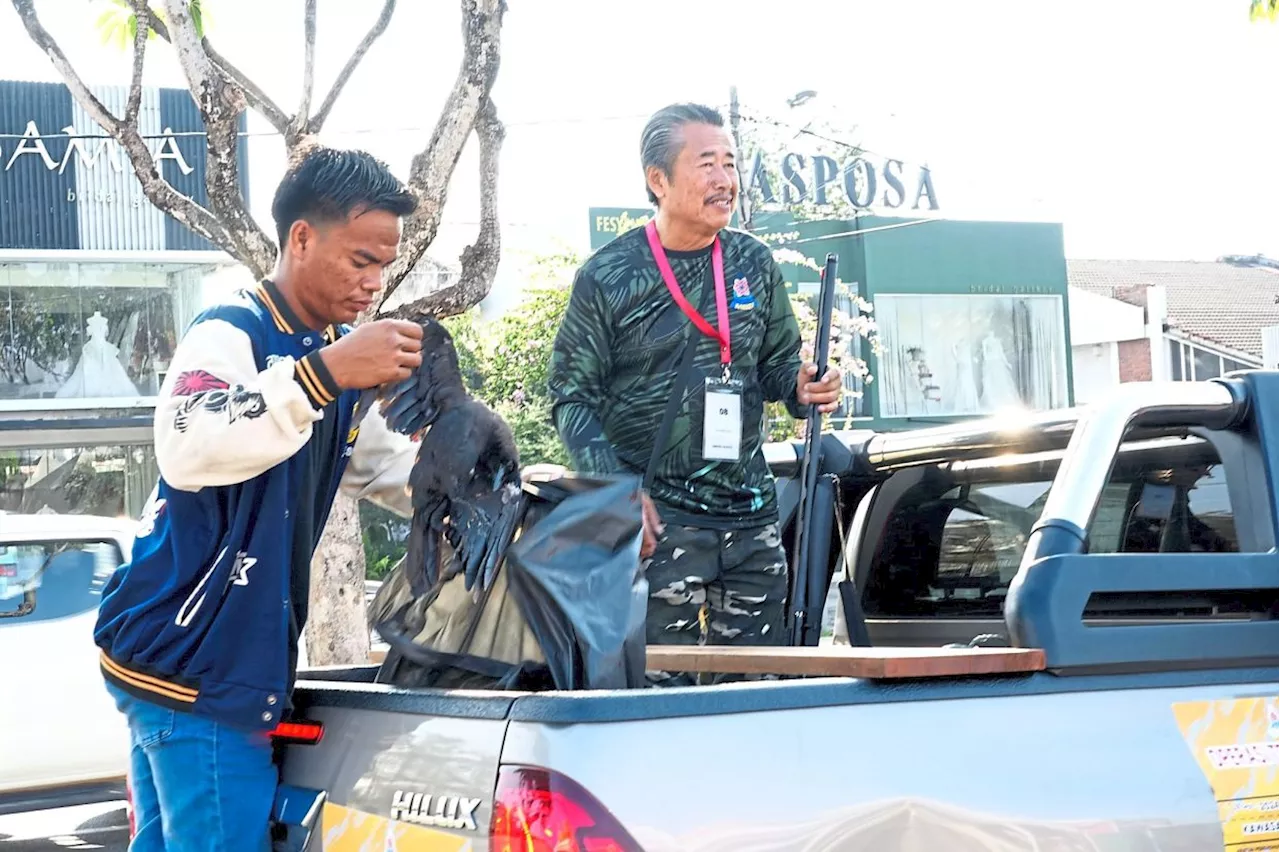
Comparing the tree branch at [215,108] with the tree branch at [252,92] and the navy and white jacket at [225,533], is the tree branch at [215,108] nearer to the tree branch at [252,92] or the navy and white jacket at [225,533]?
the tree branch at [252,92]

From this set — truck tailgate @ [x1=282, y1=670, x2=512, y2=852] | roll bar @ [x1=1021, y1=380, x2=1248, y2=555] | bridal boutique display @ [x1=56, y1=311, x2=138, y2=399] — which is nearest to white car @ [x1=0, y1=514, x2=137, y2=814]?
truck tailgate @ [x1=282, y1=670, x2=512, y2=852]

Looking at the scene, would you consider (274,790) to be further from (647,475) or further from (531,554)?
(647,475)

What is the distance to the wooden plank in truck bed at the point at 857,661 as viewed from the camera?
8.54 feet

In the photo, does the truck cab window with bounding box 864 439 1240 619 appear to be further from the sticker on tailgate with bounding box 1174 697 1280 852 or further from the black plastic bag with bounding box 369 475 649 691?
the black plastic bag with bounding box 369 475 649 691

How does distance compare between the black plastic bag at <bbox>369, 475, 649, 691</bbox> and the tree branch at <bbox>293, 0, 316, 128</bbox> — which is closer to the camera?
the black plastic bag at <bbox>369, 475, 649, 691</bbox>

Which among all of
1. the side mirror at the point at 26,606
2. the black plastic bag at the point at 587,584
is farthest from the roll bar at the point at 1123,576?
the side mirror at the point at 26,606

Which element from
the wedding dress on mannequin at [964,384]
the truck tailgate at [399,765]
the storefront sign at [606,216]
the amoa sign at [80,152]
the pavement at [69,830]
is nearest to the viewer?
the truck tailgate at [399,765]

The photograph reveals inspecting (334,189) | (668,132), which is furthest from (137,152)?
(334,189)

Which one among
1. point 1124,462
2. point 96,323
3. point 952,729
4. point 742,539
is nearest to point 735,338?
point 742,539

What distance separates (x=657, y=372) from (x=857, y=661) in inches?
59.4

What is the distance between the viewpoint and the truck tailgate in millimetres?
2389

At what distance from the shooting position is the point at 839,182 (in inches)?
1115

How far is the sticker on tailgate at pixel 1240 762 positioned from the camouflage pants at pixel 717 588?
47.9 inches

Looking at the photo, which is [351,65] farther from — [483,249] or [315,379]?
[315,379]
